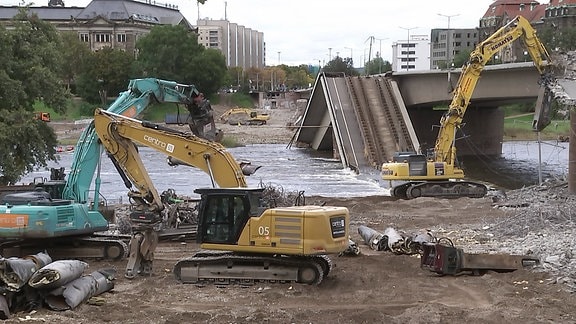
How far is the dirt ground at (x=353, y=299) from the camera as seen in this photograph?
14094 mm

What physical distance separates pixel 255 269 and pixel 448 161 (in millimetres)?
20459

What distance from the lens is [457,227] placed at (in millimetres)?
25812

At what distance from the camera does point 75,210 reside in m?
19.8

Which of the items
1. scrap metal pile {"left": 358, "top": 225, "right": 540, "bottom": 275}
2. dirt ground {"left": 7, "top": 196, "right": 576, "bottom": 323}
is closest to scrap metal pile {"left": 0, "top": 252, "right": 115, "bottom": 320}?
dirt ground {"left": 7, "top": 196, "right": 576, "bottom": 323}

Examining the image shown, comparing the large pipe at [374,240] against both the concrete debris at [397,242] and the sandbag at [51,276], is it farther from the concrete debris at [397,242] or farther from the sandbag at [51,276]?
the sandbag at [51,276]

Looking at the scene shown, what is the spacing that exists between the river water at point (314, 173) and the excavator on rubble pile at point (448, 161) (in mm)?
3666

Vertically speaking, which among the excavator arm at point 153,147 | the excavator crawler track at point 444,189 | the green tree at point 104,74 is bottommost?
the excavator crawler track at point 444,189

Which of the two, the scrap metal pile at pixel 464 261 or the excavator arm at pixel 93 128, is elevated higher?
the excavator arm at pixel 93 128

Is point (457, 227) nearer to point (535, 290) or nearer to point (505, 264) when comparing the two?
point (505, 264)

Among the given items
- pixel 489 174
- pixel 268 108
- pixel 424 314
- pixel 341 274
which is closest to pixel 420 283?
pixel 341 274

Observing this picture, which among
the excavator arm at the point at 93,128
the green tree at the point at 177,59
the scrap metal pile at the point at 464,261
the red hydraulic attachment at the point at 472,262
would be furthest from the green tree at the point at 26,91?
the green tree at the point at 177,59

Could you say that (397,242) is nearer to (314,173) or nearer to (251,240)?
(251,240)

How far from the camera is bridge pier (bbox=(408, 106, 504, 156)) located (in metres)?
69.1

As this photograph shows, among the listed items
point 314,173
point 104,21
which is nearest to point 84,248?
point 314,173
